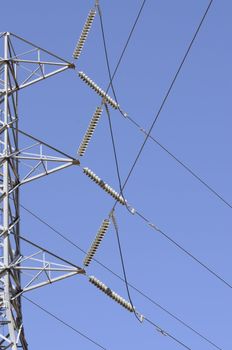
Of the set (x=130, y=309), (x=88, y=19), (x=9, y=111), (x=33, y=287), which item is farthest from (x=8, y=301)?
(x=88, y=19)

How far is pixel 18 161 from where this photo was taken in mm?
28656

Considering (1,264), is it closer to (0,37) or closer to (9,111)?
(9,111)

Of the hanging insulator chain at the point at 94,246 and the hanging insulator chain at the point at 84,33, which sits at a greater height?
the hanging insulator chain at the point at 84,33

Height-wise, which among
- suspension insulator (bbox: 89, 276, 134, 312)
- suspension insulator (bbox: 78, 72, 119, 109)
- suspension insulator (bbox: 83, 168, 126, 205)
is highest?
suspension insulator (bbox: 78, 72, 119, 109)

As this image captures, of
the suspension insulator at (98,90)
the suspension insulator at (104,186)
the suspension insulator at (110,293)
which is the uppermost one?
the suspension insulator at (98,90)

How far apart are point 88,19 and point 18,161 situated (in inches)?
217

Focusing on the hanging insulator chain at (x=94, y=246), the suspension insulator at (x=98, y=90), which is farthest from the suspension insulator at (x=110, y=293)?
the suspension insulator at (x=98, y=90)

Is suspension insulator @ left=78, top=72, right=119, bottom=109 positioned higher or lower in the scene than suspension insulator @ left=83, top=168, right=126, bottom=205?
higher

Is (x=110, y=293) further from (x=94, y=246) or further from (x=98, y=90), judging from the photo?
(x=98, y=90)

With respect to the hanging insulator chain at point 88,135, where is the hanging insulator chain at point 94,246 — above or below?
below

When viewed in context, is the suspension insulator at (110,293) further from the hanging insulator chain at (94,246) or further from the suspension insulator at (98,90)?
the suspension insulator at (98,90)

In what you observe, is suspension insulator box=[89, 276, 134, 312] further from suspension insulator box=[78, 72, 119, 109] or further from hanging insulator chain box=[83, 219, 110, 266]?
suspension insulator box=[78, 72, 119, 109]

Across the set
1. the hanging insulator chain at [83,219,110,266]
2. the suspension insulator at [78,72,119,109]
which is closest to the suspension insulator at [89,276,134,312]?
the hanging insulator chain at [83,219,110,266]

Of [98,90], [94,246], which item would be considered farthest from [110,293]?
[98,90]
